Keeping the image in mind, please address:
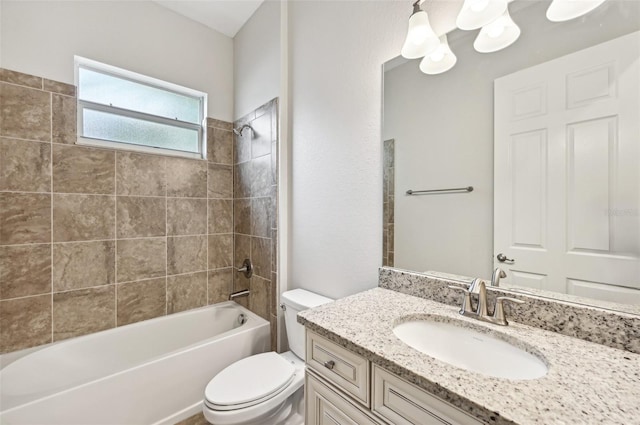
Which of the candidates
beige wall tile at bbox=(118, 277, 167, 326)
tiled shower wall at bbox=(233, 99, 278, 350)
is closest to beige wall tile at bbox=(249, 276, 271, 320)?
tiled shower wall at bbox=(233, 99, 278, 350)

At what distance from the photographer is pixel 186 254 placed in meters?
2.19

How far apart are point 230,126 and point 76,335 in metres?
1.94

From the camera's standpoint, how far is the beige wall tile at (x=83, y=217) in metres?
1.68

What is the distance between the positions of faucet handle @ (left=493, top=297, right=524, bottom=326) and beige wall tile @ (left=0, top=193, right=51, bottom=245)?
244 centimetres

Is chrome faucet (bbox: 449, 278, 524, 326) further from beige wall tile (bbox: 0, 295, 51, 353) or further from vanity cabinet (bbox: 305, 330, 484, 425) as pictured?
beige wall tile (bbox: 0, 295, 51, 353)

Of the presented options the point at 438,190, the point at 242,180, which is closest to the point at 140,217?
the point at 242,180

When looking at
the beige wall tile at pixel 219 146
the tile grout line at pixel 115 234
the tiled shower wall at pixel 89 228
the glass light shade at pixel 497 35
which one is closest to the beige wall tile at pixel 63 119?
the tiled shower wall at pixel 89 228

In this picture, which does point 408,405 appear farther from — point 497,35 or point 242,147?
point 242,147

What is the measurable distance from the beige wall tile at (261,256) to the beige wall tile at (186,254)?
48cm

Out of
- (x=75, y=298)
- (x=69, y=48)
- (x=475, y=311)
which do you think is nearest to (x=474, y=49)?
(x=475, y=311)

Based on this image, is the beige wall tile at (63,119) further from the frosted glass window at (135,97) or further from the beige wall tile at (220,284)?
the beige wall tile at (220,284)

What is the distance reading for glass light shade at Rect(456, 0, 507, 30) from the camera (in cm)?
91

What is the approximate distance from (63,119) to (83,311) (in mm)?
1272

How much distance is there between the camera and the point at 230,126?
8.05 ft
